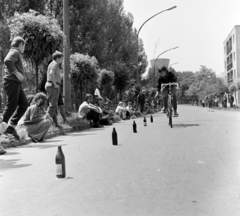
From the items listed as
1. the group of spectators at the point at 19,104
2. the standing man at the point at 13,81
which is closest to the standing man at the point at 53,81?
the group of spectators at the point at 19,104

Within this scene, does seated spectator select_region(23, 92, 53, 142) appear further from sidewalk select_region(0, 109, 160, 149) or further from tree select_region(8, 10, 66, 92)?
tree select_region(8, 10, 66, 92)

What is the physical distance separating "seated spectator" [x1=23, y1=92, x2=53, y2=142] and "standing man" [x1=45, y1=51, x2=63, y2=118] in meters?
1.66

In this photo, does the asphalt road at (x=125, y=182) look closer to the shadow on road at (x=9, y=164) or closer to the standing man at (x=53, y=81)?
the shadow on road at (x=9, y=164)

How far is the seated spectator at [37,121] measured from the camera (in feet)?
29.7

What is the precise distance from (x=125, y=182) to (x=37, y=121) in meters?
4.96

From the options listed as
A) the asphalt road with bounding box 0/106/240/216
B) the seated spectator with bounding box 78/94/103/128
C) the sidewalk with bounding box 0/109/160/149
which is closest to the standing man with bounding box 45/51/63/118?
the sidewalk with bounding box 0/109/160/149

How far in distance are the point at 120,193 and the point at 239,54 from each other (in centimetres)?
7035

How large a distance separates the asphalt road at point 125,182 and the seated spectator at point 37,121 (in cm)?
137

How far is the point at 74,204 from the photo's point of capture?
3783 mm

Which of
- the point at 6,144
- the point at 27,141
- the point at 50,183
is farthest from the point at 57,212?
the point at 27,141

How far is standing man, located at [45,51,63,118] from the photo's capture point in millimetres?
10812

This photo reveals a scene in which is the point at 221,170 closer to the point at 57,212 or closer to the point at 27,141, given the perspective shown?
the point at 57,212

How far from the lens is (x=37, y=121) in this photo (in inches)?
359

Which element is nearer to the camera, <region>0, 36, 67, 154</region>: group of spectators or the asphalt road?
the asphalt road
